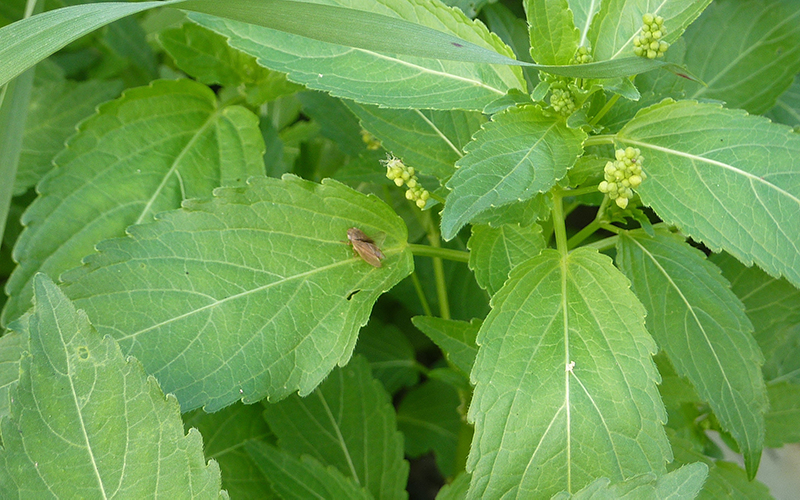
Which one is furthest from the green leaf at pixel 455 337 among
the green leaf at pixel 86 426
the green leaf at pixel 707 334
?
the green leaf at pixel 86 426

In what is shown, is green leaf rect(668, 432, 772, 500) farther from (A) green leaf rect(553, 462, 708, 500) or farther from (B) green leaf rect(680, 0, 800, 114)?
(B) green leaf rect(680, 0, 800, 114)

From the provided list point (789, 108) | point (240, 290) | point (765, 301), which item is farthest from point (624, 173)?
point (789, 108)

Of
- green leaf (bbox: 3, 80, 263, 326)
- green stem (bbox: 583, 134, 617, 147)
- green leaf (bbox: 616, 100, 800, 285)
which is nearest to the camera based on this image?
green leaf (bbox: 616, 100, 800, 285)

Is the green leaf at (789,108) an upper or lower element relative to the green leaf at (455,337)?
upper

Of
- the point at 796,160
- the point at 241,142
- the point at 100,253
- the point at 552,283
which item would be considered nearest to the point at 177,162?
the point at 241,142

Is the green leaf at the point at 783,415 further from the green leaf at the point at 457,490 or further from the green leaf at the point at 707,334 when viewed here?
the green leaf at the point at 457,490

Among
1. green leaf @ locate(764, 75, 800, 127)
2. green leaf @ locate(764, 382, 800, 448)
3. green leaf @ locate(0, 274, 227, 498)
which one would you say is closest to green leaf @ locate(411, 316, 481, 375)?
green leaf @ locate(0, 274, 227, 498)
